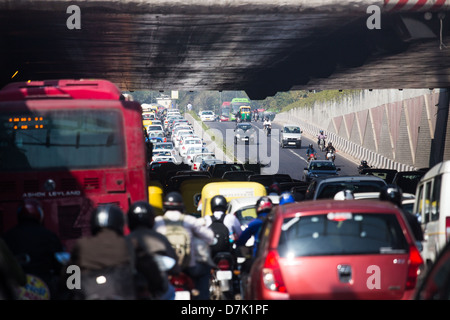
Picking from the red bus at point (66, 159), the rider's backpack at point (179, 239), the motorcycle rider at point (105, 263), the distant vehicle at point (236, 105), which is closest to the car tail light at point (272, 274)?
the rider's backpack at point (179, 239)

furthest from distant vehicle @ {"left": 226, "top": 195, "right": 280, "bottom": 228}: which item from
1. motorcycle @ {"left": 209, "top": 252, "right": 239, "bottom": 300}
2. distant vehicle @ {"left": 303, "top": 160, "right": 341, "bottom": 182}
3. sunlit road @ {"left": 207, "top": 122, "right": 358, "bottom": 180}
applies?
sunlit road @ {"left": 207, "top": 122, "right": 358, "bottom": 180}

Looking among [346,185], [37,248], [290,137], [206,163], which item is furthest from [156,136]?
[37,248]

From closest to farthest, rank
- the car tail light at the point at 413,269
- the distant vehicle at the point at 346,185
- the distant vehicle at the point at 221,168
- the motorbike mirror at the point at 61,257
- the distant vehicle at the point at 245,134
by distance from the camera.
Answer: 1. the motorbike mirror at the point at 61,257
2. the car tail light at the point at 413,269
3. the distant vehicle at the point at 346,185
4. the distant vehicle at the point at 221,168
5. the distant vehicle at the point at 245,134

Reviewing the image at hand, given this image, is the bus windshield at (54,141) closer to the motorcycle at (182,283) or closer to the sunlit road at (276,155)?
the motorcycle at (182,283)

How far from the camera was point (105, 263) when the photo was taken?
6.88 metres

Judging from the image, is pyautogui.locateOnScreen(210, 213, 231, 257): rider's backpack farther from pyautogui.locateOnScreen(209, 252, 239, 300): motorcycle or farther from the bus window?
the bus window

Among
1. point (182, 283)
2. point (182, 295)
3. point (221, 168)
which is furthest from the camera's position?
point (221, 168)

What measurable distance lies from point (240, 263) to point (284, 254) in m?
3.49

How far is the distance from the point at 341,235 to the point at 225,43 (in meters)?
20.0

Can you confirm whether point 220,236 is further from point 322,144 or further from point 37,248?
point 322,144

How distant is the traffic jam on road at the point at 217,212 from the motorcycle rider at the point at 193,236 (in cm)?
2

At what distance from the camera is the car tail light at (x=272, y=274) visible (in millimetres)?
8398

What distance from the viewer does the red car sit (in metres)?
8.25

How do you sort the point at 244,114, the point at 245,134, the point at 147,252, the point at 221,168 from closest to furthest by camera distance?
the point at 147,252 → the point at 221,168 → the point at 245,134 → the point at 244,114
